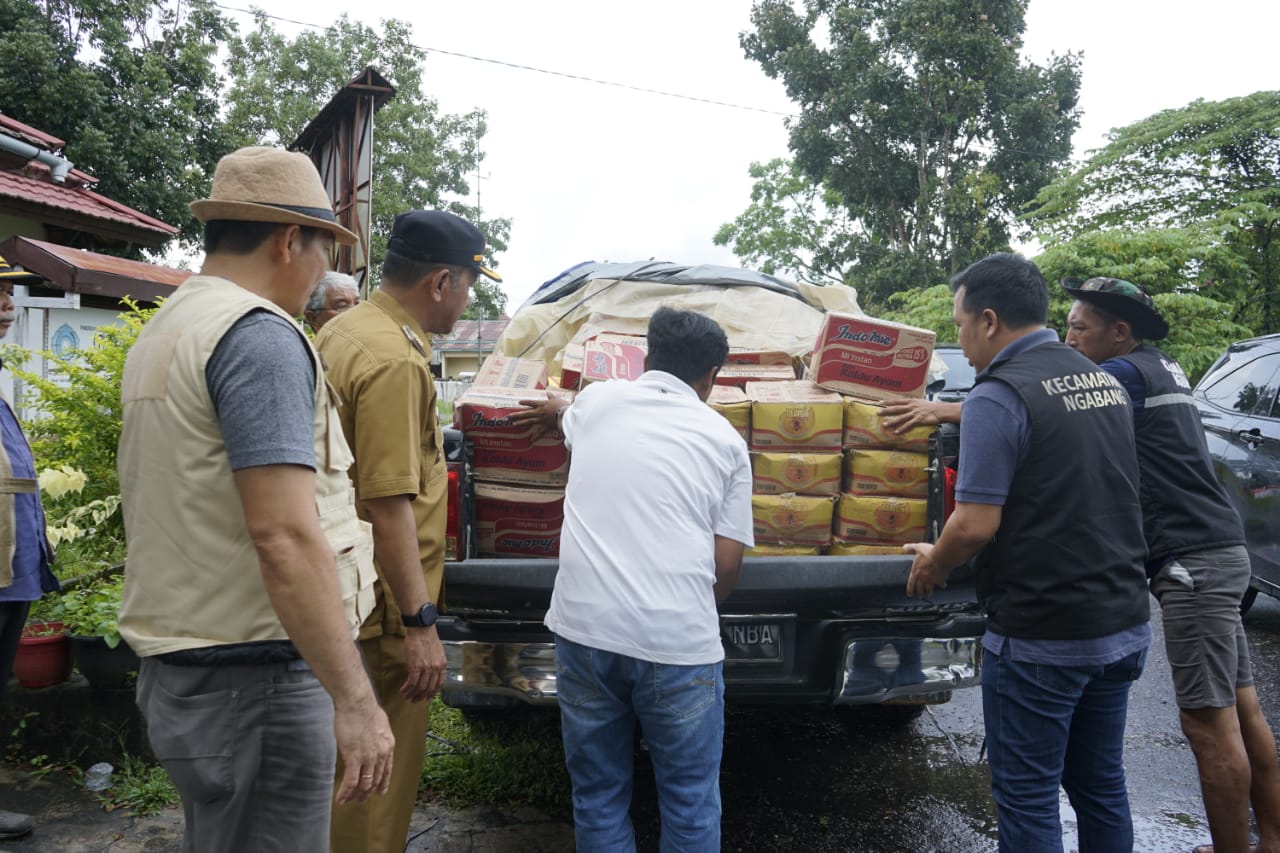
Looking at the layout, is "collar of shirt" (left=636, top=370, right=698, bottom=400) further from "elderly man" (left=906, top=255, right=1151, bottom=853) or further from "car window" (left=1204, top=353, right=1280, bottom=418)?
"car window" (left=1204, top=353, right=1280, bottom=418)

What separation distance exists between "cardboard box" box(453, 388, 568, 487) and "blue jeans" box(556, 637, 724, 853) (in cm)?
77

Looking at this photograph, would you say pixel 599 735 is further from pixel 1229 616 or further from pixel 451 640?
pixel 1229 616

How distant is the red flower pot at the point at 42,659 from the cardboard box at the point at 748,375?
9.23ft

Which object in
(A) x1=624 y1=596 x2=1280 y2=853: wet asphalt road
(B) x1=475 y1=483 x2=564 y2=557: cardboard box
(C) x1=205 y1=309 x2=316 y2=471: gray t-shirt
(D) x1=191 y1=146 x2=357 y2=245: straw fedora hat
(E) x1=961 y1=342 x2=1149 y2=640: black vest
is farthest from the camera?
(A) x1=624 y1=596 x2=1280 y2=853: wet asphalt road

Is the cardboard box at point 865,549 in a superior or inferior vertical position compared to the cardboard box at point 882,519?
inferior

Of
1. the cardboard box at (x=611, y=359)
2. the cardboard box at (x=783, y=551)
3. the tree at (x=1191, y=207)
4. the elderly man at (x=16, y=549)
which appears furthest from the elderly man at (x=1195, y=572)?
the tree at (x=1191, y=207)

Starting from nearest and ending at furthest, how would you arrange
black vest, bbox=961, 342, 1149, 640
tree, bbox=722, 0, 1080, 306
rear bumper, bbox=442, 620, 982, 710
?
A: black vest, bbox=961, 342, 1149, 640, rear bumper, bbox=442, 620, 982, 710, tree, bbox=722, 0, 1080, 306

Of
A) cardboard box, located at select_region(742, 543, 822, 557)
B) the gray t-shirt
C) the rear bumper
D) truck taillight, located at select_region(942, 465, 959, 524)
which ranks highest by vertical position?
the gray t-shirt

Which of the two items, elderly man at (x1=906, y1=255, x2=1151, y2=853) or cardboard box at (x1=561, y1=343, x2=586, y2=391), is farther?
cardboard box at (x1=561, y1=343, x2=586, y2=391)

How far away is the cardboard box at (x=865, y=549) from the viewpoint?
2.98 m

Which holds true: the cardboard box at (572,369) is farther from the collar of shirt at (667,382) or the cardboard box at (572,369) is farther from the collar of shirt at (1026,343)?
the collar of shirt at (1026,343)

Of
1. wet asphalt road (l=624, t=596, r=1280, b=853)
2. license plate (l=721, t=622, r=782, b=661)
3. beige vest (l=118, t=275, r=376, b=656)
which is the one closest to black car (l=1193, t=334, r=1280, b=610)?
wet asphalt road (l=624, t=596, r=1280, b=853)

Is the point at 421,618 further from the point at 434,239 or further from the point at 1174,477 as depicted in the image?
the point at 1174,477

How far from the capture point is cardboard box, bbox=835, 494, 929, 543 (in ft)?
9.75
